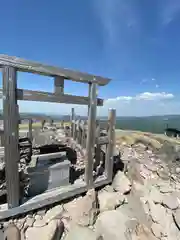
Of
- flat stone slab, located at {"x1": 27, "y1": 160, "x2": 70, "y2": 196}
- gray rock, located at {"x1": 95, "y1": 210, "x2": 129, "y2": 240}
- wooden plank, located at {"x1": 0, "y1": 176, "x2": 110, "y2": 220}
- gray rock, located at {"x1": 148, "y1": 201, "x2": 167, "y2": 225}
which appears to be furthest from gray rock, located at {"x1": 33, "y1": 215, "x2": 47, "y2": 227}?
gray rock, located at {"x1": 148, "y1": 201, "x2": 167, "y2": 225}

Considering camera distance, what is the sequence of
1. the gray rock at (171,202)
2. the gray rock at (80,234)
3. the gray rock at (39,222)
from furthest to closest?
the gray rock at (171,202), the gray rock at (39,222), the gray rock at (80,234)

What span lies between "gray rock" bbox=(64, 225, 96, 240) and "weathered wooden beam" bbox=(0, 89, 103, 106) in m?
2.58

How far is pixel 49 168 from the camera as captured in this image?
10.8ft

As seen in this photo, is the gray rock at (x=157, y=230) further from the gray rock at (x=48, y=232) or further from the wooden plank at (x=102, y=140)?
A: the wooden plank at (x=102, y=140)

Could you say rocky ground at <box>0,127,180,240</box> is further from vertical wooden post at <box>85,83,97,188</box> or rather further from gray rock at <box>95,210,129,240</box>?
vertical wooden post at <box>85,83,97,188</box>

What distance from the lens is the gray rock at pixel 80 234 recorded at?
267cm

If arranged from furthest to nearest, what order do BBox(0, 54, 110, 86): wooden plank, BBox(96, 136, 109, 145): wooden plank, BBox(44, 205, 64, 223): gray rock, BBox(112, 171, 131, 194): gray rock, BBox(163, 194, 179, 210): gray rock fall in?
BBox(112, 171, 131, 194): gray rock → BBox(96, 136, 109, 145): wooden plank → BBox(163, 194, 179, 210): gray rock → BBox(44, 205, 64, 223): gray rock → BBox(0, 54, 110, 86): wooden plank

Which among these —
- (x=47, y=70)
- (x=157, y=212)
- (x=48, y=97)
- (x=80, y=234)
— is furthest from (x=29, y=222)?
(x=47, y=70)

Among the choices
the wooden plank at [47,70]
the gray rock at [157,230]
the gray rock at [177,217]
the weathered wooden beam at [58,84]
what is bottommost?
the gray rock at [157,230]

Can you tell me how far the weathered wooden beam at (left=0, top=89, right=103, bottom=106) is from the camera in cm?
267

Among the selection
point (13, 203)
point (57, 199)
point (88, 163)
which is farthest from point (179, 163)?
point (13, 203)

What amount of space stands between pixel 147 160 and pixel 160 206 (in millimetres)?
2340

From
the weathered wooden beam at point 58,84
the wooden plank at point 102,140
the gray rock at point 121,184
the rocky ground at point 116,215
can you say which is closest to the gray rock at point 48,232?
the rocky ground at point 116,215

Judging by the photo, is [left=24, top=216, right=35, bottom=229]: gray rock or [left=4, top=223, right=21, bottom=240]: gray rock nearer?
[left=4, top=223, right=21, bottom=240]: gray rock
